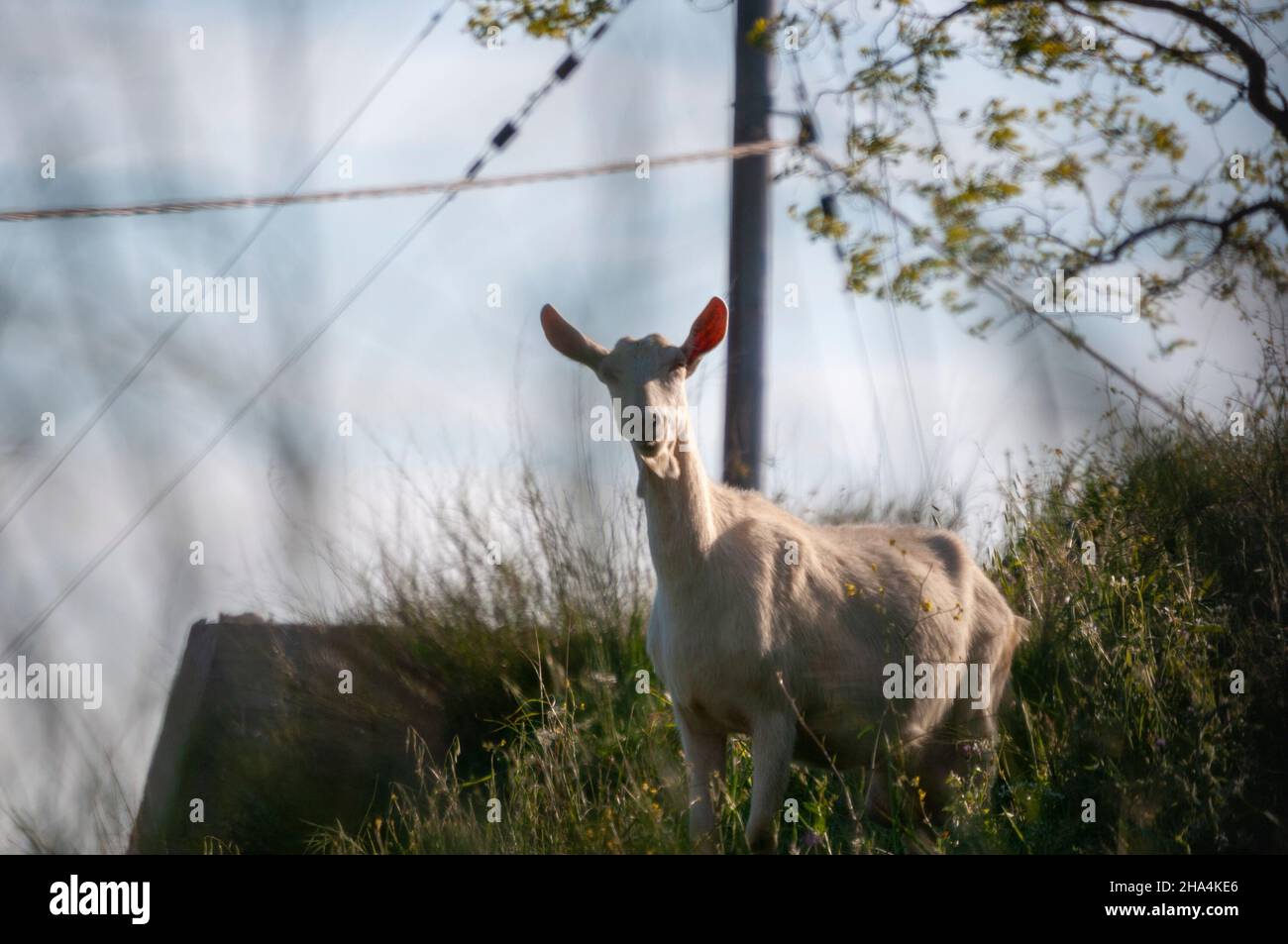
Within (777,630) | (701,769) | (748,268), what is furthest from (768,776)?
(748,268)

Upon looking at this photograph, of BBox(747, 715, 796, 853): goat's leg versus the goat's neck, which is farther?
the goat's neck

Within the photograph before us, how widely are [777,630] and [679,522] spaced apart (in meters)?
0.58

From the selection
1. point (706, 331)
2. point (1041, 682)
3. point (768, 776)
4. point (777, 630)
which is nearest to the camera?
point (768, 776)

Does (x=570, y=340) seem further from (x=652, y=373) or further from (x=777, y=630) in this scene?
(x=777, y=630)

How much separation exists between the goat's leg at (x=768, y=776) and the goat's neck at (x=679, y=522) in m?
0.68

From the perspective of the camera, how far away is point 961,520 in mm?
7176

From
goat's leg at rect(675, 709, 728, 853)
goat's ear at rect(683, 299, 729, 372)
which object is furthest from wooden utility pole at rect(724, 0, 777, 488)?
goat's leg at rect(675, 709, 728, 853)

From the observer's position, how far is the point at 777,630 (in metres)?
5.07

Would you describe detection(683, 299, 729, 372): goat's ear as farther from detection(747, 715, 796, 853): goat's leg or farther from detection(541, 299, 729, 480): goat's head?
detection(747, 715, 796, 853): goat's leg

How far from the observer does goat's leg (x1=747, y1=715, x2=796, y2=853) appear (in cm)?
483

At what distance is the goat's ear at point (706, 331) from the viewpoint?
5152 millimetres

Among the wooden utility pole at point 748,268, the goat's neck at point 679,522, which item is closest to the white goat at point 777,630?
the goat's neck at point 679,522
